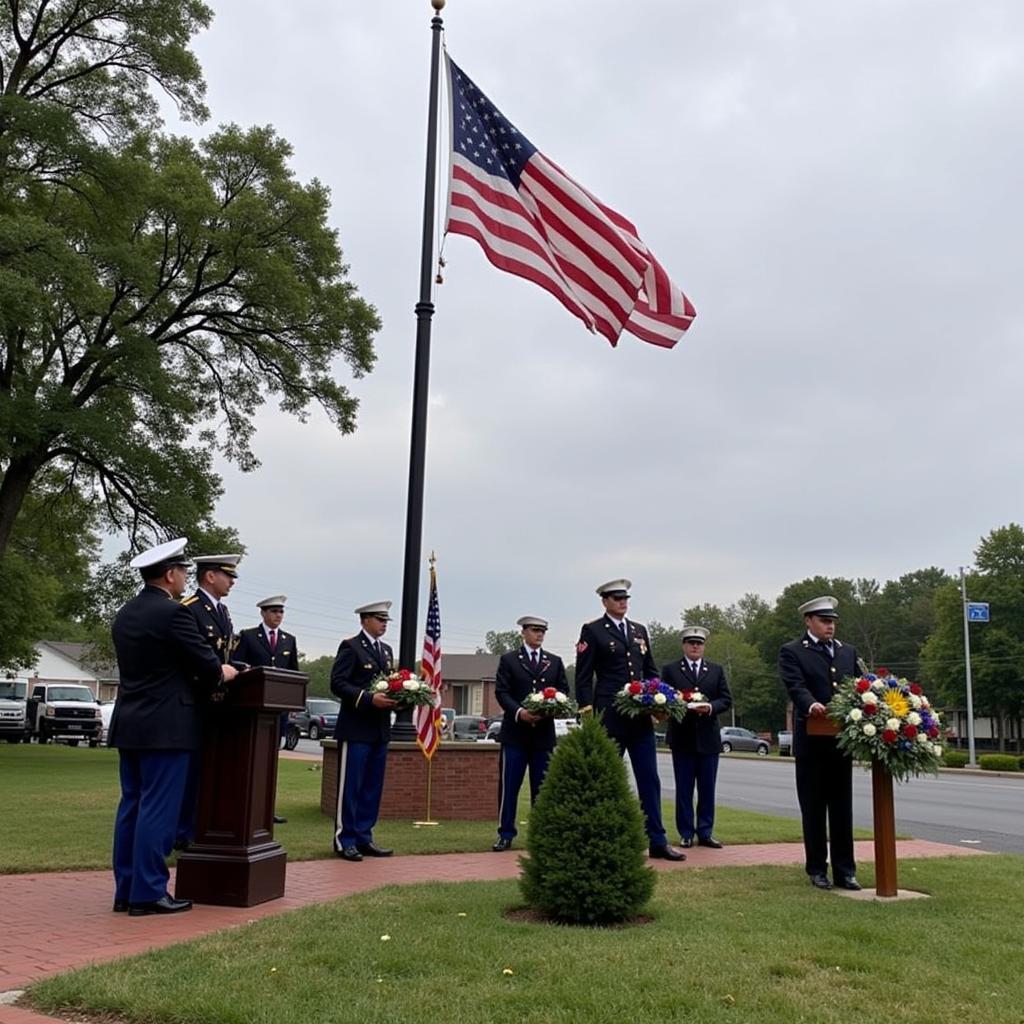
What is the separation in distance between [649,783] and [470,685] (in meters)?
79.1

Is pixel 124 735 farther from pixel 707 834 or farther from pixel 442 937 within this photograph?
pixel 707 834

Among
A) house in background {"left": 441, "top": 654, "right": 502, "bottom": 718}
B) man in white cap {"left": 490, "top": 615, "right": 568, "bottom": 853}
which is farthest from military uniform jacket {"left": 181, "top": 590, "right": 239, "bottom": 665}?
house in background {"left": 441, "top": 654, "right": 502, "bottom": 718}

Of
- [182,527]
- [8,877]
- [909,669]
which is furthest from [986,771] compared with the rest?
[909,669]

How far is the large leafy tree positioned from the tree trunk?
0.13ft

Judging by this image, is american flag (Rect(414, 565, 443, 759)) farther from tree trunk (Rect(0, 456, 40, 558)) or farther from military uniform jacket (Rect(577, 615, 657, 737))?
tree trunk (Rect(0, 456, 40, 558))

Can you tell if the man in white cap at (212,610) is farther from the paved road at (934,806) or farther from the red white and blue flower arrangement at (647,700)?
the paved road at (934,806)

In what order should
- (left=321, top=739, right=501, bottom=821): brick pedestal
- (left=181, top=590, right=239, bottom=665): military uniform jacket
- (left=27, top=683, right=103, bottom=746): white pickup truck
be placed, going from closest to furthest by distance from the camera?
1. (left=181, top=590, right=239, bottom=665): military uniform jacket
2. (left=321, top=739, right=501, bottom=821): brick pedestal
3. (left=27, top=683, right=103, bottom=746): white pickup truck

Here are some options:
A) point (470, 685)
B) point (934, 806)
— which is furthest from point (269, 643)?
point (470, 685)

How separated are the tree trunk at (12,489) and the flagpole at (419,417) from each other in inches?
577

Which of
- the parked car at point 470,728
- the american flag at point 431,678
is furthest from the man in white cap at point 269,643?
the parked car at point 470,728

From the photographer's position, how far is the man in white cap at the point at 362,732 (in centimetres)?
857

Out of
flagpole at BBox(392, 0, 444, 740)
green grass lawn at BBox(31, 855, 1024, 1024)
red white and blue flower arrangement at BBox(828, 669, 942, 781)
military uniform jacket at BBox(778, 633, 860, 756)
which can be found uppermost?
flagpole at BBox(392, 0, 444, 740)

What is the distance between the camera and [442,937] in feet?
17.0

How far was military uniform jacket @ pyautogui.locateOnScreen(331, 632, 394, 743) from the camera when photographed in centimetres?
883
